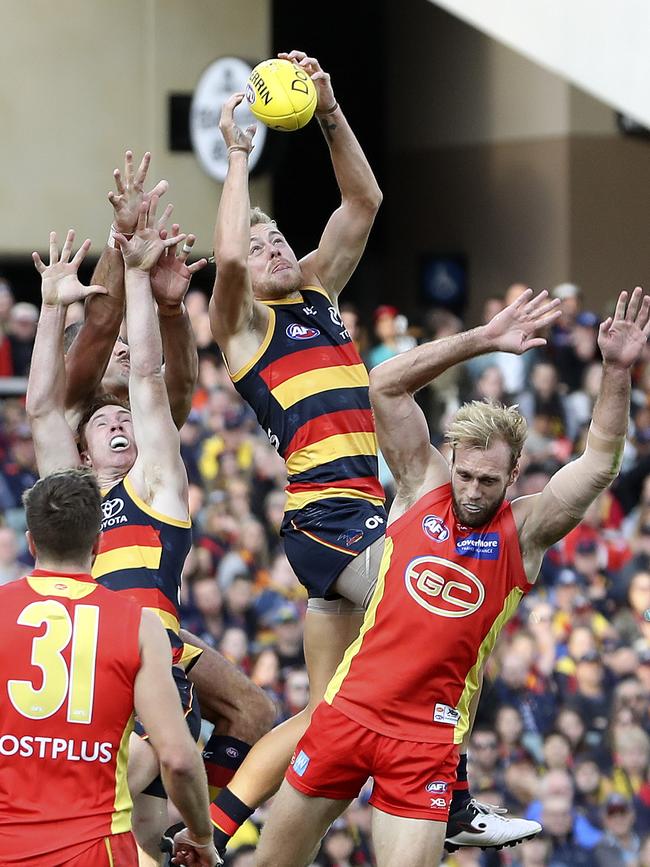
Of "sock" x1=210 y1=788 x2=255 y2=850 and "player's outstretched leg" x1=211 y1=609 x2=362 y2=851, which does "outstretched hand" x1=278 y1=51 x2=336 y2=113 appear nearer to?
"player's outstretched leg" x1=211 y1=609 x2=362 y2=851

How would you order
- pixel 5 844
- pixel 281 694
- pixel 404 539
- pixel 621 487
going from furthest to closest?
pixel 621 487, pixel 281 694, pixel 404 539, pixel 5 844

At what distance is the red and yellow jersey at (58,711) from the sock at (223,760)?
2206 mm

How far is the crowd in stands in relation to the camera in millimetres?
11320

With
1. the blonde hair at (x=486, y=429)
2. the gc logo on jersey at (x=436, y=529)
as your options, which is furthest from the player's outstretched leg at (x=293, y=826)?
the blonde hair at (x=486, y=429)

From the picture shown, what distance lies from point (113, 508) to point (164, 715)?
1680 mm

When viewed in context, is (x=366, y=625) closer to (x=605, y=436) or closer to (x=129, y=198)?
(x=605, y=436)

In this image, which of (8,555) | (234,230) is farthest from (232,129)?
(8,555)

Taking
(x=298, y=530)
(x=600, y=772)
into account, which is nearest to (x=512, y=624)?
(x=600, y=772)

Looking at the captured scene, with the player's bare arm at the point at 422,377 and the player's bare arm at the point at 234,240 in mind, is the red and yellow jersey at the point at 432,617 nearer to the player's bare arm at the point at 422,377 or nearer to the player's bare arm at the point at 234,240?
the player's bare arm at the point at 422,377

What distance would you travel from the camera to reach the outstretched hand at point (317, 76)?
7.52 meters

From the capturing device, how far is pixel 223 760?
7.75 m

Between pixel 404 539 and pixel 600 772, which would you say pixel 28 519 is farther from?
pixel 600 772

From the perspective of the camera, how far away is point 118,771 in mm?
5625

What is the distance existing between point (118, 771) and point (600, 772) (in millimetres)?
6533
